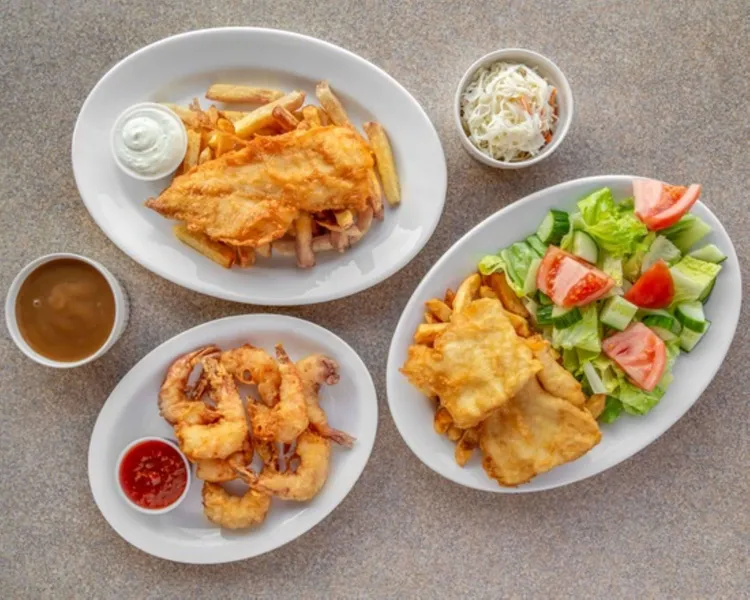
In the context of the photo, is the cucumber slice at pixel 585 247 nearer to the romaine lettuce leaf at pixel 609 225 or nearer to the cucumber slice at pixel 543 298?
the romaine lettuce leaf at pixel 609 225

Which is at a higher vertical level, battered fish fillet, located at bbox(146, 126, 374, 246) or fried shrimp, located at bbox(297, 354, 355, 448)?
battered fish fillet, located at bbox(146, 126, 374, 246)

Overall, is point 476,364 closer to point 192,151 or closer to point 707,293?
point 707,293

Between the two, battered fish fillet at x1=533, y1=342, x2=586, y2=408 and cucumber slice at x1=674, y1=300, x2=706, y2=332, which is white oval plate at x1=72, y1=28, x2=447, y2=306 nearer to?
battered fish fillet at x1=533, y1=342, x2=586, y2=408

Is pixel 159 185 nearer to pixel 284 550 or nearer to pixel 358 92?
pixel 358 92

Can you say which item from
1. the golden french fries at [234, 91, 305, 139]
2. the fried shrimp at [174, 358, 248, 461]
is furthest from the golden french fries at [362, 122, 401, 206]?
the fried shrimp at [174, 358, 248, 461]

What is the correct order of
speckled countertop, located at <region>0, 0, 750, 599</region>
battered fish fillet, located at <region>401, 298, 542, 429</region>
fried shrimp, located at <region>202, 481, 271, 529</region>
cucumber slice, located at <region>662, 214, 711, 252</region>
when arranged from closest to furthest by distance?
battered fish fillet, located at <region>401, 298, 542, 429</region> → cucumber slice, located at <region>662, 214, 711, 252</region> → fried shrimp, located at <region>202, 481, 271, 529</region> → speckled countertop, located at <region>0, 0, 750, 599</region>

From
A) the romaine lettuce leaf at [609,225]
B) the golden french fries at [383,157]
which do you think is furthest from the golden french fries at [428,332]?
the romaine lettuce leaf at [609,225]

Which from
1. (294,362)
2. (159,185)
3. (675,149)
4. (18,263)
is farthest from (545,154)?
(18,263)
